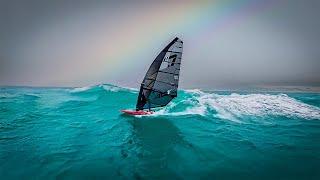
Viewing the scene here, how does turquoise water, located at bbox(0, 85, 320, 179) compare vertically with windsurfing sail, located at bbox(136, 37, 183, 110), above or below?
below

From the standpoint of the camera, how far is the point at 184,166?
41.8 ft

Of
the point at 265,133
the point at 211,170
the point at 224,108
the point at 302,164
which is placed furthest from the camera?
the point at 224,108

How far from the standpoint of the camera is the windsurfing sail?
24.0 meters

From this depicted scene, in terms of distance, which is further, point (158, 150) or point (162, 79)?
point (162, 79)

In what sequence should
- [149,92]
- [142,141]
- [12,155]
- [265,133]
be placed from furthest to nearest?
1. [149,92]
2. [265,133]
3. [142,141]
4. [12,155]

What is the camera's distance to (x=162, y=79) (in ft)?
83.9

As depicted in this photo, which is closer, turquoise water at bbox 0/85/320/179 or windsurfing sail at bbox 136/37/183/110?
turquoise water at bbox 0/85/320/179

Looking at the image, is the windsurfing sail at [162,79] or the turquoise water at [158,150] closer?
the turquoise water at [158,150]

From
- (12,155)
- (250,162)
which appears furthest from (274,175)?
(12,155)

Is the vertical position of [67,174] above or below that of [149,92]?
below

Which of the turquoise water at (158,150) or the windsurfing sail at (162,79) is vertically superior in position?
the windsurfing sail at (162,79)

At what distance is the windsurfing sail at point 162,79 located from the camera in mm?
24047

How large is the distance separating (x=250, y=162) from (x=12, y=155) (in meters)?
14.4

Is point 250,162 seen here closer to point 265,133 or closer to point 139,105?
point 265,133
